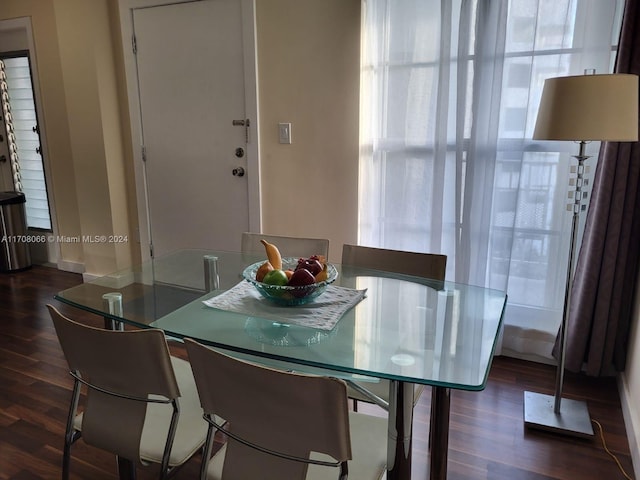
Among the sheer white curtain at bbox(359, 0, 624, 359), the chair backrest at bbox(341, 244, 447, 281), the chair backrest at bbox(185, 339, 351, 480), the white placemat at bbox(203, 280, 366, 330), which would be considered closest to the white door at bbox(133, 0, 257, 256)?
the sheer white curtain at bbox(359, 0, 624, 359)

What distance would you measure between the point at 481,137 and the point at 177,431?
2.04 metres

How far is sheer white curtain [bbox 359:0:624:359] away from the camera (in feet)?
8.05

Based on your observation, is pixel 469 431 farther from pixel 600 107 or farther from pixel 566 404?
pixel 600 107

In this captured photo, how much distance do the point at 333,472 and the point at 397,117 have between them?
2036 mm

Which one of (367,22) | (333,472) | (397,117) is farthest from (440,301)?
(367,22)

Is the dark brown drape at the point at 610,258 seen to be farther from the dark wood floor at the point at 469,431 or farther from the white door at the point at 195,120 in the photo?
the white door at the point at 195,120

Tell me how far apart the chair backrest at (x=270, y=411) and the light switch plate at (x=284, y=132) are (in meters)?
2.17

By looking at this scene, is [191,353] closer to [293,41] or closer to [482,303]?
[482,303]

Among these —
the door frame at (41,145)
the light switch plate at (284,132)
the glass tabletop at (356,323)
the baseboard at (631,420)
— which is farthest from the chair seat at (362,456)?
the door frame at (41,145)

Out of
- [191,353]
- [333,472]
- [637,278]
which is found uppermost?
[191,353]

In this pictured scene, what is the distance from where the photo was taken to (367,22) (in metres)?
2.80

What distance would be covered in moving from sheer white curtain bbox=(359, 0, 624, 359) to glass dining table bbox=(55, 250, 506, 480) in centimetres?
91

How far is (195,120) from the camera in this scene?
3.49 meters

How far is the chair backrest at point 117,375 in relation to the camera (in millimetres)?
1268
